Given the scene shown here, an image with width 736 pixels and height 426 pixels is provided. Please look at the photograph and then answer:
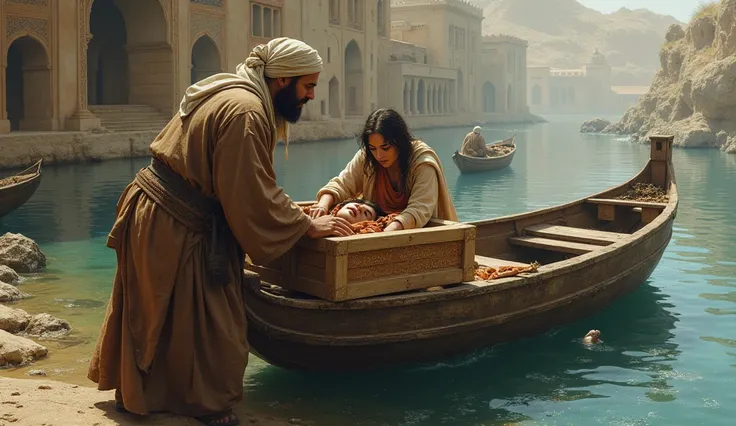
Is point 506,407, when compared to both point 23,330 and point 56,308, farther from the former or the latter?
point 56,308

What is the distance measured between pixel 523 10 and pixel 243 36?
160 m

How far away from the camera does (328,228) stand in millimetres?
4559

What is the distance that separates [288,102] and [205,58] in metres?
→ 26.7

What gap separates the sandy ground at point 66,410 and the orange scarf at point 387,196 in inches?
64.0

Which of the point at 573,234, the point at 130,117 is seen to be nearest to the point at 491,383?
the point at 573,234

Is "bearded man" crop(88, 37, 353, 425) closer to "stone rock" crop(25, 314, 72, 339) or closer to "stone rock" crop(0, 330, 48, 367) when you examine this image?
"stone rock" crop(0, 330, 48, 367)

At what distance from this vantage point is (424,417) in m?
5.01

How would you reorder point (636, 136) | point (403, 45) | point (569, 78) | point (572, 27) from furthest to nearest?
1. point (572, 27)
2. point (569, 78)
3. point (403, 45)
4. point (636, 136)

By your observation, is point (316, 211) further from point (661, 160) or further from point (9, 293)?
point (661, 160)

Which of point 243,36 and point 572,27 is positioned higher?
point 572,27

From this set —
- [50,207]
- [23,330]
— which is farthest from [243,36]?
[23,330]

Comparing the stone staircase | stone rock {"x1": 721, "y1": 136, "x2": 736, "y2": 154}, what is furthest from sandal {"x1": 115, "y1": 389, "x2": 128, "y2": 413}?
stone rock {"x1": 721, "y1": 136, "x2": 736, "y2": 154}

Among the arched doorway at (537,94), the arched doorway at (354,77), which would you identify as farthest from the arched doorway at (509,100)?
the arched doorway at (537,94)

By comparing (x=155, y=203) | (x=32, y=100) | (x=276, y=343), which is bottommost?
(x=276, y=343)
